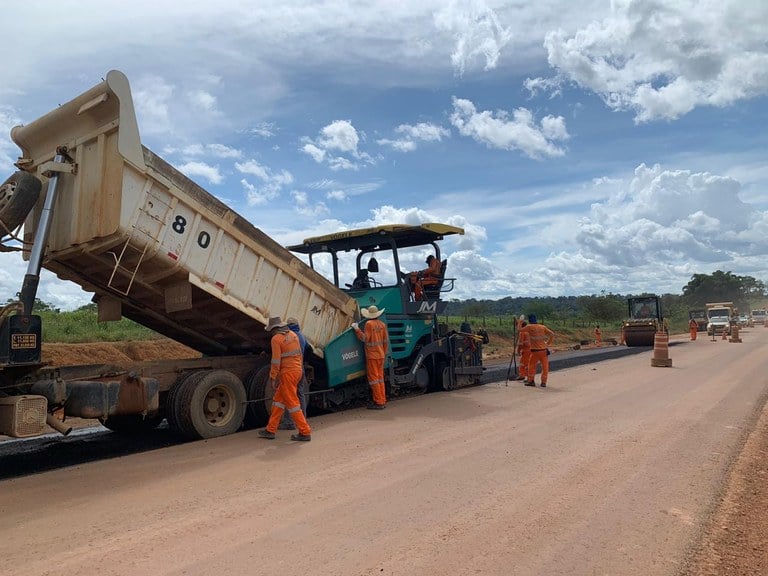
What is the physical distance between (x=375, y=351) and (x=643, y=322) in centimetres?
2157

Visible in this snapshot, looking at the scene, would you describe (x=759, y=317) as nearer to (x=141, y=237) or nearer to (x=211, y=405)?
(x=211, y=405)

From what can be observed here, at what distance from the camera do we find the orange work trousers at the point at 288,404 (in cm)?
673

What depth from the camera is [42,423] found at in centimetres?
538

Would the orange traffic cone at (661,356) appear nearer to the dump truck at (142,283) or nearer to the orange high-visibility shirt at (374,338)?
the orange high-visibility shirt at (374,338)

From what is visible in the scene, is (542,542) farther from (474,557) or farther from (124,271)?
(124,271)

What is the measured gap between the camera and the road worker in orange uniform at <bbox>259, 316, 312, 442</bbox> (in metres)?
6.74

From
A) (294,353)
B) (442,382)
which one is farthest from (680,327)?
(294,353)

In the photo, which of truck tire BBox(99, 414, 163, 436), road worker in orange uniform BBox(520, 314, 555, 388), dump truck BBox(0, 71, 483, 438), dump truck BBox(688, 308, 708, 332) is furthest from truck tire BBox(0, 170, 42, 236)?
dump truck BBox(688, 308, 708, 332)

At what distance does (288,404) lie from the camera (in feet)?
22.4

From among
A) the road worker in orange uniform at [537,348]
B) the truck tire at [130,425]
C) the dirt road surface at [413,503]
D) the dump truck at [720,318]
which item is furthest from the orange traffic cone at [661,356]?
the dump truck at [720,318]


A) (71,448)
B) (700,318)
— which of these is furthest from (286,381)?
(700,318)

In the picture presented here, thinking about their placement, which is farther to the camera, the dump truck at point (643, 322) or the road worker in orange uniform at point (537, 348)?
the dump truck at point (643, 322)

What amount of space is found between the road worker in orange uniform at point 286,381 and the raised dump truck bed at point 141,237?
768mm

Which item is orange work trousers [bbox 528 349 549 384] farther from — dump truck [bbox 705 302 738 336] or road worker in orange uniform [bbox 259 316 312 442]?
dump truck [bbox 705 302 738 336]
